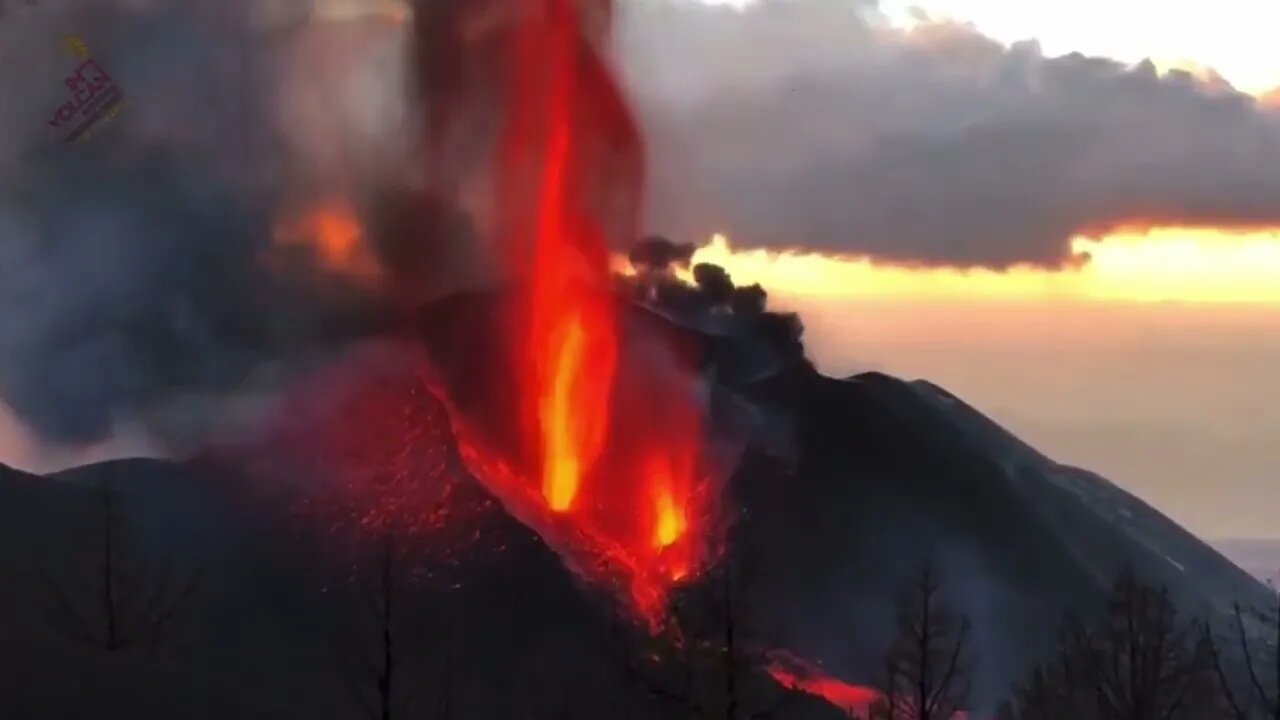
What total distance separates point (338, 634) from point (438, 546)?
11.3 metres

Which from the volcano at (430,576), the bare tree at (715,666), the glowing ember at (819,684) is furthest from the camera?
the glowing ember at (819,684)

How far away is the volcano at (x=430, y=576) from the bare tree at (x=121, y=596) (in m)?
0.31

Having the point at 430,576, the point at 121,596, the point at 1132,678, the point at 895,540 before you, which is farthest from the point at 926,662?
the point at 895,540

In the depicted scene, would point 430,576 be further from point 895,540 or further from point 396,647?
point 895,540

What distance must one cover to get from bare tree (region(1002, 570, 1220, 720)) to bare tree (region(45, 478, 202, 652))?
31.3m

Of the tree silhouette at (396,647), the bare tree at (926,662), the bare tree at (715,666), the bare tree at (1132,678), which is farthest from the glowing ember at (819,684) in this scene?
the tree silhouette at (396,647)

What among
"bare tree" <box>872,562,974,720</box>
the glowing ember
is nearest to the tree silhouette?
"bare tree" <box>872,562,974,720</box>

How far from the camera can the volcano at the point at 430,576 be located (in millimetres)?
74688

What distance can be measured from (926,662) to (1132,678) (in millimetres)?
7908

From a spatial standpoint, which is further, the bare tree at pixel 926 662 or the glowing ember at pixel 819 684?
Result: the glowing ember at pixel 819 684

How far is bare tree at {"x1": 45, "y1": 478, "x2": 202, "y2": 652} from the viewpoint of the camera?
72.5 metres

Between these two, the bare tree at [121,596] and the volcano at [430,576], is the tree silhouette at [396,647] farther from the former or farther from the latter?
the bare tree at [121,596]

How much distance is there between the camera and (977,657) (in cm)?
13638

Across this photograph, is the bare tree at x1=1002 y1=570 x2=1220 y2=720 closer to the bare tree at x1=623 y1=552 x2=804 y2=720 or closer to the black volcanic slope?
the bare tree at x1=623 y1=552 x2=804 y2=720
